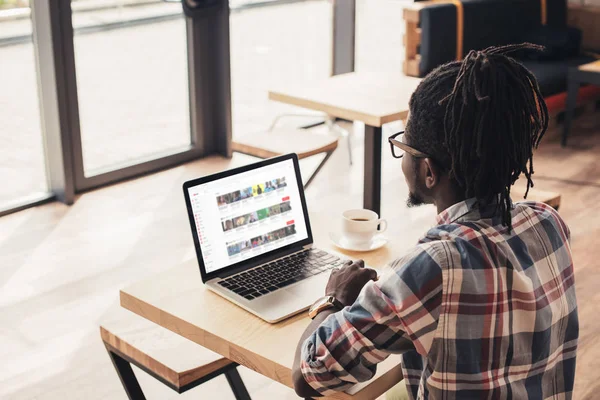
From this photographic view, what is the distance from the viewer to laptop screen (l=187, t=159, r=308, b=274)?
6.45 feet

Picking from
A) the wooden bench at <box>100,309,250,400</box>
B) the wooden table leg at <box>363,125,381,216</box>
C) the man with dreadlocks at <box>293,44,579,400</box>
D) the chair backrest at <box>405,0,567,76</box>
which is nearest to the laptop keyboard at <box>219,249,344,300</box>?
the wooden bench at <box>100,309,250,400</box>

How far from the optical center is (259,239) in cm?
206

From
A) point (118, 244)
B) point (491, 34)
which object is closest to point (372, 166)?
point (118, 244)

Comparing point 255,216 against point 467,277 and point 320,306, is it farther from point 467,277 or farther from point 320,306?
point 467,277

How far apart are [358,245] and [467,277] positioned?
0.79 meters

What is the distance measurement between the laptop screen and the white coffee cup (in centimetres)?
11

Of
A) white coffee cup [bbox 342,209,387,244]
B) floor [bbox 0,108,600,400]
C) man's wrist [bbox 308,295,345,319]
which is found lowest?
floor [bbox 0,108,600,400]

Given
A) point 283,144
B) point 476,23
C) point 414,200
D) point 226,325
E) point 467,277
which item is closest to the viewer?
point 467,277

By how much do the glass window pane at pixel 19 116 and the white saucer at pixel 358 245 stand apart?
276 cm

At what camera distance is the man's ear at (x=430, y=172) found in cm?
149

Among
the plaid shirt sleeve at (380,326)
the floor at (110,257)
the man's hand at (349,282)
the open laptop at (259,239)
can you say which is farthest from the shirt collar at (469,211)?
the floor at (110,257)

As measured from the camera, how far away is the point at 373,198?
3.92 metres

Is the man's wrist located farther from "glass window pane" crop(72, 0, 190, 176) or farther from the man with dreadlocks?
"glass window pane" crop(72, 0, 190, 176)

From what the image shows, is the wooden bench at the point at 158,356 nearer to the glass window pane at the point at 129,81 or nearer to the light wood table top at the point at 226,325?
the light wood table top at the point at 226,325
